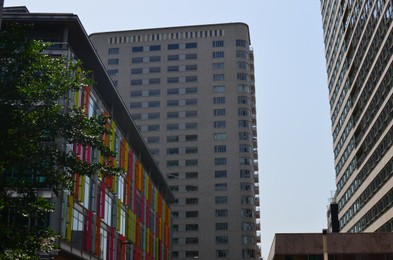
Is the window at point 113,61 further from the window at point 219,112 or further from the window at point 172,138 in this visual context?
the window at point 219,112

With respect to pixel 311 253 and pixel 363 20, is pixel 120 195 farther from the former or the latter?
pixel 363 20

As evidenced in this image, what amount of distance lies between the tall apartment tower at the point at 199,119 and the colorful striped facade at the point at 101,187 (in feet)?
131

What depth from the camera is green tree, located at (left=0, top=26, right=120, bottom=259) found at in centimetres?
1984

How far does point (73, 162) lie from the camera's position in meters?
21.9

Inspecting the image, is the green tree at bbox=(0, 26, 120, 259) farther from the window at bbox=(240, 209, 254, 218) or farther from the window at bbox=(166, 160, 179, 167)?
the window at bbox=(166, 160, 179, 167)

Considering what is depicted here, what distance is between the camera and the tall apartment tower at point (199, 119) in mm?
111812

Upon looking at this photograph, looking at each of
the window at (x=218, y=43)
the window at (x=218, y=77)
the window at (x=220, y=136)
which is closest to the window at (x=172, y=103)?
the window at (x=218, y=77)

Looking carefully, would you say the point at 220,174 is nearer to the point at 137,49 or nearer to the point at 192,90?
the point at 192,90

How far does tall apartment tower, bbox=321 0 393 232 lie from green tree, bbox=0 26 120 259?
41.0 metres

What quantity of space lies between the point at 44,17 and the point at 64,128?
2213 centimetres

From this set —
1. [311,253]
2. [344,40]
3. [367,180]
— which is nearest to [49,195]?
[311,253]

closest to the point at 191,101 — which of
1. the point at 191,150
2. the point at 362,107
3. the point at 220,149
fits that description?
the point at 191,150

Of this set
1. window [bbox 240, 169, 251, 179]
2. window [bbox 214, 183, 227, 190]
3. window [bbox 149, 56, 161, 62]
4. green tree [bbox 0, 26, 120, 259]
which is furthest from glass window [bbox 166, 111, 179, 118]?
green tree [bbox 0, 26, 120, 259]

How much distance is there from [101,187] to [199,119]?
7444 centimetres
